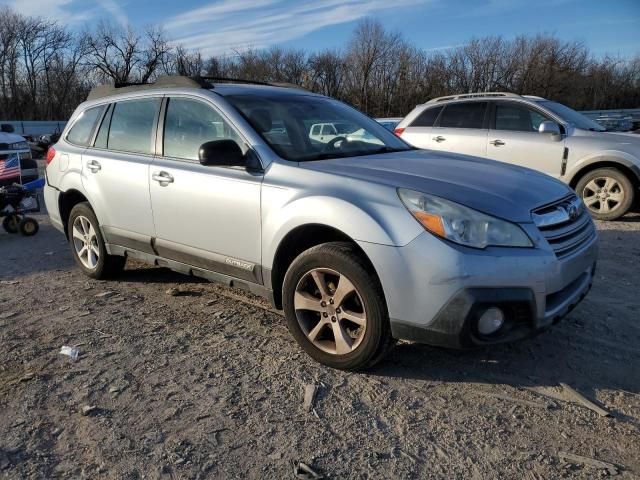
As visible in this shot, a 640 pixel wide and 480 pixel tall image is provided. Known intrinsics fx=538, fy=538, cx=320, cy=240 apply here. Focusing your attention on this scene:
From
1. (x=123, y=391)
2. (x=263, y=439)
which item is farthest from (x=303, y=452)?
(x=123, y=391)

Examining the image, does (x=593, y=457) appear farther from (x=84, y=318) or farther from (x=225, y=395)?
(x=84, y=318)

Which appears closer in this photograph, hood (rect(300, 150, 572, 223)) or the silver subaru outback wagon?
Result: the silver subaru outback wagon

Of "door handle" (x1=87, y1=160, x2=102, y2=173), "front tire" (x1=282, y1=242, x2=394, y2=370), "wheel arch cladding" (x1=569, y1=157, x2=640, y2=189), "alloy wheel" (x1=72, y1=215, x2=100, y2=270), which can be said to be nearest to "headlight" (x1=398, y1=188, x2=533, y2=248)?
"front tire" (x1=282, y1=242, x2=394, y2=370)

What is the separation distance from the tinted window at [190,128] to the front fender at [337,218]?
0.72 metres

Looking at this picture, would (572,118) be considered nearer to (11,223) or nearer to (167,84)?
(167,84)

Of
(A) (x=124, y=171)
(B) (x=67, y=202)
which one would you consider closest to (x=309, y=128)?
(A) (x=124, y=171)

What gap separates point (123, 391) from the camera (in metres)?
3.08

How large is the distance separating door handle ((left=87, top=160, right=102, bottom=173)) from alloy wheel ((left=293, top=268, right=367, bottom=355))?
2.51 m

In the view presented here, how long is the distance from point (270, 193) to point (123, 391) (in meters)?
1.46

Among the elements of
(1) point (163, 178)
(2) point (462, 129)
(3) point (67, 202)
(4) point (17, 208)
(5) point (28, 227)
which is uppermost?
(2) point (462, 129)

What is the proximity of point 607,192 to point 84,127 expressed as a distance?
22.3ft

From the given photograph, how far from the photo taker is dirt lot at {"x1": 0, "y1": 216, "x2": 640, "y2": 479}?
96.5 inches

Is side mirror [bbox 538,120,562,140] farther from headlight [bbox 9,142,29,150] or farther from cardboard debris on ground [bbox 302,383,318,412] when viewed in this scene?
headlight [bbox 9,142,29,150]

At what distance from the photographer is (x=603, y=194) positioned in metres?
7.65
